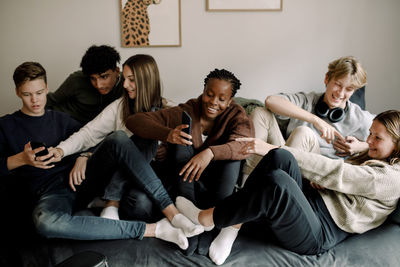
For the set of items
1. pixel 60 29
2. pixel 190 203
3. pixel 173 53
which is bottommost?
pixel 190 203

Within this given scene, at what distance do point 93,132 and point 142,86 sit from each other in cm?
39

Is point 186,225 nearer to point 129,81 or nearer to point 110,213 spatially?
point 110,213

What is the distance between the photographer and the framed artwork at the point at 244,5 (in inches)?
94.5

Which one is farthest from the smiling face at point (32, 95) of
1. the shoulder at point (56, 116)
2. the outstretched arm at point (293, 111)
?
the outstretched arm at point (293, 111)

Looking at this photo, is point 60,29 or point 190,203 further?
point 60,29

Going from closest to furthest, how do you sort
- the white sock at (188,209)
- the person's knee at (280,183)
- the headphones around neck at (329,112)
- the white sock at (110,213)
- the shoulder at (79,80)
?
the person's knee at (280,183), the white sock at (188,209), the white sock at (110,213), the headphones around neck at (329,112), the shoulder at (79,80)

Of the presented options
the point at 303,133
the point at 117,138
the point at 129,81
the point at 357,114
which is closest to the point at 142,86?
the point at 129,81

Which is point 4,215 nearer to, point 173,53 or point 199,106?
point 199,106

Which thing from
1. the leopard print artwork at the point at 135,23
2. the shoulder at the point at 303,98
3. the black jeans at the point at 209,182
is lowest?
the black jeans at the point at 209,182

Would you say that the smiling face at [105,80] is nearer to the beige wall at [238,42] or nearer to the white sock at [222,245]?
the beige wall at [238,42]

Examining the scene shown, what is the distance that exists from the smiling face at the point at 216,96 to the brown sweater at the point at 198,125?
85mm

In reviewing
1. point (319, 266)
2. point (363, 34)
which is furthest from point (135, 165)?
point (363, 34)

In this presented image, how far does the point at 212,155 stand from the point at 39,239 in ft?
2.85

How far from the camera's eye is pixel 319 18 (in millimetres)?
2512
